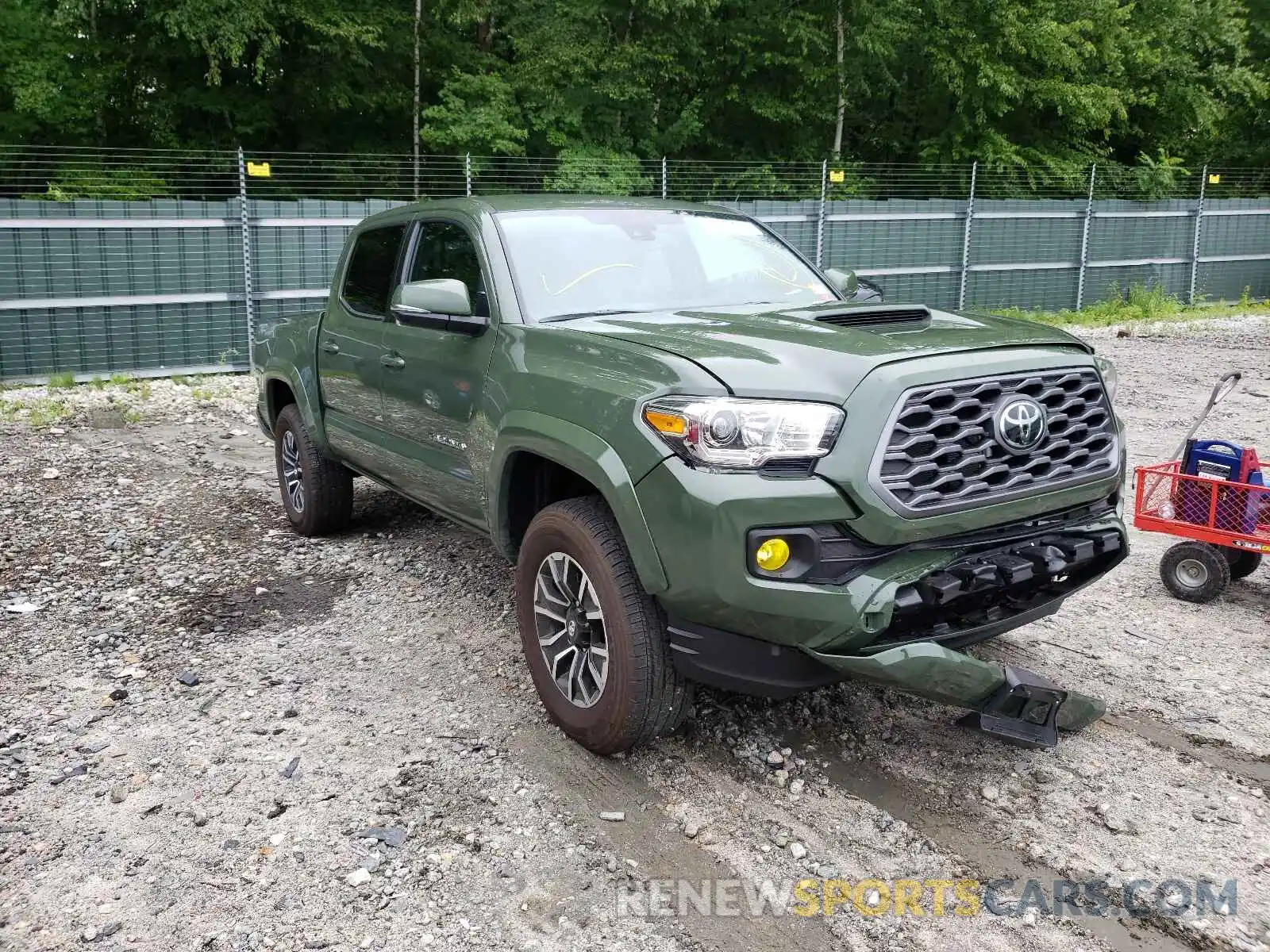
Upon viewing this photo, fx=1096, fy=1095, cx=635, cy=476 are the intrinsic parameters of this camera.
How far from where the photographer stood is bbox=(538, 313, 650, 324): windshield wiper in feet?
13.8

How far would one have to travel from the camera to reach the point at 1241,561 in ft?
18.3

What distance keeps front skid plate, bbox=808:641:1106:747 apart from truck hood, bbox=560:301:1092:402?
2.53 ft

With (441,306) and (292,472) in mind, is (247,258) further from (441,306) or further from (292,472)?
(441,306)

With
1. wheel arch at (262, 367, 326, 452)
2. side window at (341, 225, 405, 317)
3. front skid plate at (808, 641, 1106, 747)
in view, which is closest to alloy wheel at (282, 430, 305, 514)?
wheel arch at (262, 367, 326, 452)

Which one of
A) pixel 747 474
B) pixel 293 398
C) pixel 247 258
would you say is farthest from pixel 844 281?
pixel 247 258

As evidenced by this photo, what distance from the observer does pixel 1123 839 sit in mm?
3311

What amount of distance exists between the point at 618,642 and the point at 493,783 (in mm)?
700

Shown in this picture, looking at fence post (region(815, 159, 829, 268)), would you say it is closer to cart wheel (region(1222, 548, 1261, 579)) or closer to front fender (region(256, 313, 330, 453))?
front fender (region(256, 313, 330, 453))

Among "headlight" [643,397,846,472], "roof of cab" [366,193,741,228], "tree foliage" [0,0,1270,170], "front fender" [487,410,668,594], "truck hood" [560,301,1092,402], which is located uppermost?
"tree foliage" [0,0,1270,170]

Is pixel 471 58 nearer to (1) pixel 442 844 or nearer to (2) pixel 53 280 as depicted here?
(2) pixel 53 280

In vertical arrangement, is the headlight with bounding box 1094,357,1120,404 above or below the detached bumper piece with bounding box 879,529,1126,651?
above

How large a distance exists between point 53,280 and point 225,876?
37.0ft

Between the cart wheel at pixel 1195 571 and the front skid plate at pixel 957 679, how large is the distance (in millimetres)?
2159

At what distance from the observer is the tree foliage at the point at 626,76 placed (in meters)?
21.7
